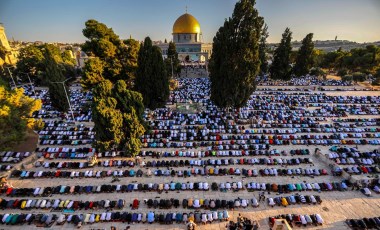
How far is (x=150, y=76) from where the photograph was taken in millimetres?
35625

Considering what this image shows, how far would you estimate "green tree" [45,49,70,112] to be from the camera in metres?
33.3

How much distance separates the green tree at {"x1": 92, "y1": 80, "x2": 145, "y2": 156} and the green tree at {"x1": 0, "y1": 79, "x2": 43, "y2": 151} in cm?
913

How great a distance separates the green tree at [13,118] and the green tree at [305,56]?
67.5 metres

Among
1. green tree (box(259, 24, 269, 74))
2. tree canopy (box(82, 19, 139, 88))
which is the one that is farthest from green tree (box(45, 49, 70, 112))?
green tree (box(259, 24, 269, 74))

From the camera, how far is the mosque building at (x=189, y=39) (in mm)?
86562

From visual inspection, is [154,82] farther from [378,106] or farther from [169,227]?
[378,106]

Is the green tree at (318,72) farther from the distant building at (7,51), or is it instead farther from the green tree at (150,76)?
the distant building at (7,51)

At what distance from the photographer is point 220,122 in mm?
35844

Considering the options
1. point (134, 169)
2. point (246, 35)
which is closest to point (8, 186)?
point (134, 169)

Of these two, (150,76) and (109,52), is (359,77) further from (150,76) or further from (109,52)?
(109,52)

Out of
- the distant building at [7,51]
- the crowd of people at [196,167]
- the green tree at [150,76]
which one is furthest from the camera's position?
the distant building at [7,51]

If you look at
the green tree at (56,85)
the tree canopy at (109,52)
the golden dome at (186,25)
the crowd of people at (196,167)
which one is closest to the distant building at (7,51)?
the crowd of people at (196,167)

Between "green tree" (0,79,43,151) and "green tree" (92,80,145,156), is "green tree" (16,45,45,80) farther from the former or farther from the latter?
"green tree" (92,80,145,156)

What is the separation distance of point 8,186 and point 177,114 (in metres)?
25.9
